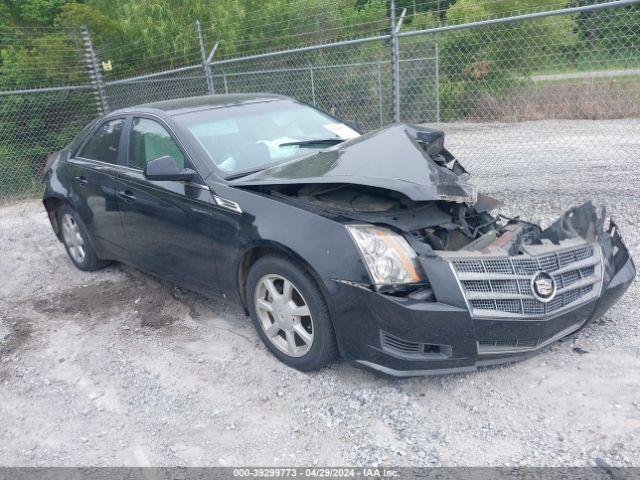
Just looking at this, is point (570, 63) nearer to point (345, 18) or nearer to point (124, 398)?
point (345, 18)

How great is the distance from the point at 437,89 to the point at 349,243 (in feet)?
28.8

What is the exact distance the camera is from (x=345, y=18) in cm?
1263

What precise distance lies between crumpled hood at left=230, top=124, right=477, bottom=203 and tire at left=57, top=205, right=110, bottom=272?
94.9 inches

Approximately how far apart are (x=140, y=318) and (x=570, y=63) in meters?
7.22

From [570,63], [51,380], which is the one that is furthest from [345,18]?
[51,380]

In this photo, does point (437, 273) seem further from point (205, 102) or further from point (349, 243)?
point (205, 102)

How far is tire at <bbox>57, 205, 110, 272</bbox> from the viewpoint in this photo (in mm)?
5523

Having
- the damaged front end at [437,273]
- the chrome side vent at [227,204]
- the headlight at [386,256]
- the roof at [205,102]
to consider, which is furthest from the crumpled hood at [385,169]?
the roof at [205,102]

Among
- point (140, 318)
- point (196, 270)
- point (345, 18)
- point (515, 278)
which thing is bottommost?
point (140, 318)

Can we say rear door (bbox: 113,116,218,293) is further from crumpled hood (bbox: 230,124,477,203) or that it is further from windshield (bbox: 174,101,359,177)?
crumpled hood (bbox: 230,124,477,203)

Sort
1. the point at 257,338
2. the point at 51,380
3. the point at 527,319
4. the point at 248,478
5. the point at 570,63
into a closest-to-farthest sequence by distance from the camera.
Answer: the point at 248,478 < the point at 527,319 < the point at 51,380 < the point at 257,338 < the point at 570,63

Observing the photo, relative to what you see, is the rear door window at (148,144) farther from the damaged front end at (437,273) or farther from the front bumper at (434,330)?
the front bumper at (434,330)

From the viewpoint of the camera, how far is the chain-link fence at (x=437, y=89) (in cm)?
888

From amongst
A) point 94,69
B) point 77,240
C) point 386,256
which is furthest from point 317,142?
point 94,69
